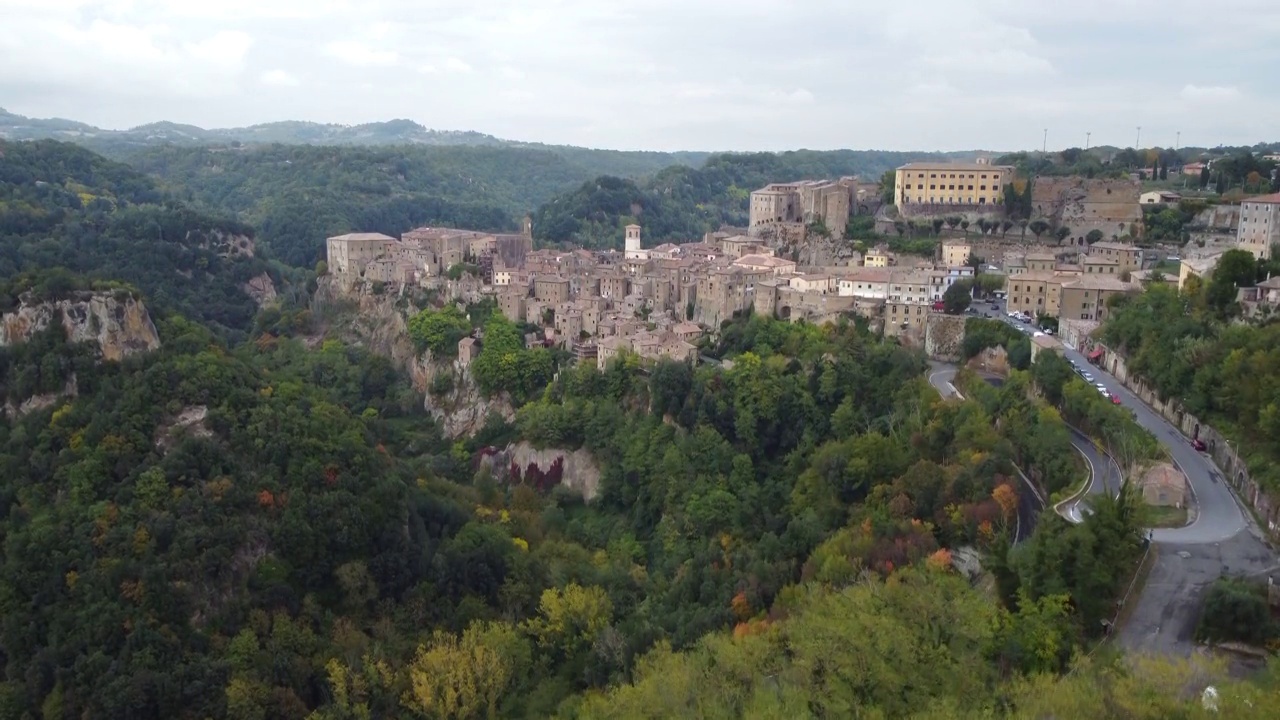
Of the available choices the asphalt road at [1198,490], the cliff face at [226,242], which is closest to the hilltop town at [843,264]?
the asphalt road at [1198,490]

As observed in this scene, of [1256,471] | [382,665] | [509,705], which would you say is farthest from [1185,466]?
[382,665]


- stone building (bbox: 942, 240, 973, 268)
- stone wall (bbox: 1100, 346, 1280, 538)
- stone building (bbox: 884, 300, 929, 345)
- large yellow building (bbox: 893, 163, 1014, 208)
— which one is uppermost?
large yellow building (bbox: 893, 163, 1014, 208)

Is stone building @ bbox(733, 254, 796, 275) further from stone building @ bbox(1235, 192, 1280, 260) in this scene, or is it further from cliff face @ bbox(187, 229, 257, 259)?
cliff face @ bbox(187, 229, 257, 259)

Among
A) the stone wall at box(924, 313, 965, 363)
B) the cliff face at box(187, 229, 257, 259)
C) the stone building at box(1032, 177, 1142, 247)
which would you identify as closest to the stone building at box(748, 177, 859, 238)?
the stone building at box(1032, 177, 1142, 247)

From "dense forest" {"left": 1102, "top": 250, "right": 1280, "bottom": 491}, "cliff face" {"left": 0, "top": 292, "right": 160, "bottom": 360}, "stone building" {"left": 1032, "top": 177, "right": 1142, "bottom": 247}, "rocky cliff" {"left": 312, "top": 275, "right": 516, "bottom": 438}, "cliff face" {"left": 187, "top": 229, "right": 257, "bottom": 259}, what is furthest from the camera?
"cliff face" {"left": 187, "top": 229, "right": 257, "bottom": 259}

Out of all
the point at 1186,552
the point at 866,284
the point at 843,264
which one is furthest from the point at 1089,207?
the point at 1186,552

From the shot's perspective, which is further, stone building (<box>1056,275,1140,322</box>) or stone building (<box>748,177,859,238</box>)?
stone building (<box>748,177,859,238</box>)
